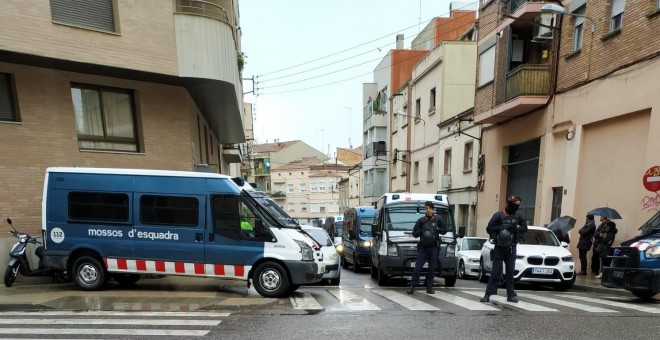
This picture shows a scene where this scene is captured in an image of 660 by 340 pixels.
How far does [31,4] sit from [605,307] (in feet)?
40.5

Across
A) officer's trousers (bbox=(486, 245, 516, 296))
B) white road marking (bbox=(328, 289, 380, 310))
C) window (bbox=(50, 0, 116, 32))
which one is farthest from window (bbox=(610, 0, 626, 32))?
window (bbox=(50, 0, 116, 32))

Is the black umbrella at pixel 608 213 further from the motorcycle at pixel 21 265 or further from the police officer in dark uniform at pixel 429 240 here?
the motorcycle at pixel 21 265

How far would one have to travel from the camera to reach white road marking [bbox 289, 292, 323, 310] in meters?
7.44

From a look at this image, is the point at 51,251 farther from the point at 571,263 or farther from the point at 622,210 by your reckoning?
the point at 622,210

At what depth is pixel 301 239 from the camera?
28.1ft

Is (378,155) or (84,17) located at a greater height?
(84,17)

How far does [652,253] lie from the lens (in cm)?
773

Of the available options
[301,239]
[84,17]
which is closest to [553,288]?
[301,239]

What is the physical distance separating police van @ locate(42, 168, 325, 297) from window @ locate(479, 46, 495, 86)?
14.0m

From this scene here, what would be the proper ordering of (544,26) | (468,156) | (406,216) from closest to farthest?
(406,216) < (544,26) < (468,156)

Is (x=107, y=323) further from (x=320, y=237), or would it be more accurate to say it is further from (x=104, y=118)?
(x=104, y=118)

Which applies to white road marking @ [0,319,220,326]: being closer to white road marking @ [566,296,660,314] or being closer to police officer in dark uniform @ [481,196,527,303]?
police officer in dark uniform @ [481,196,527,303]

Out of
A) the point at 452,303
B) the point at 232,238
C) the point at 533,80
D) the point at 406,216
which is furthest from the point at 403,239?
the point at 533,80

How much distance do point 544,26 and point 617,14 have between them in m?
2.72
